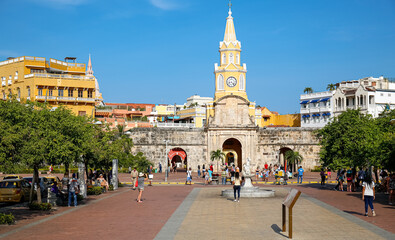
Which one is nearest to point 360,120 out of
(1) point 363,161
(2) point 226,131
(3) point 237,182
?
(1) point 363,161

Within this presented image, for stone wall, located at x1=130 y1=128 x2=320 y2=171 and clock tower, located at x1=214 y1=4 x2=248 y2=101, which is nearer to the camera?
stone wall, located at x1=130 y1=128 x2=320 y2=171

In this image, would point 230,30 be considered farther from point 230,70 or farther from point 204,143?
point 204,143

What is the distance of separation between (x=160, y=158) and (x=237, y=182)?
40057mm

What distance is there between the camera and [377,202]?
25422 millimetres

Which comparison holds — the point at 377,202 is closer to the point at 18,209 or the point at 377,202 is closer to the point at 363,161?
the point at 363,161

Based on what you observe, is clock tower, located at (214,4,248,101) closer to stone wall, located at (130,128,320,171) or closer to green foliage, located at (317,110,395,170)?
stone wall, located at (130,128,320,171)

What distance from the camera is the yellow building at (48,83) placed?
65.0 m

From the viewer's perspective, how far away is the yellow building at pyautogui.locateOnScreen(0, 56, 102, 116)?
6500 centimetres

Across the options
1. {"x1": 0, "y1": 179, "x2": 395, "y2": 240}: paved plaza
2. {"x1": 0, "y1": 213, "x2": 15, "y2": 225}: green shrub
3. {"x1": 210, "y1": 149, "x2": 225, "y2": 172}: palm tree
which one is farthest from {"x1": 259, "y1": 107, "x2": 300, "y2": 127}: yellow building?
{"x1": 0, "y1": 213, "x2": 15, "y2": 225}: green shrub

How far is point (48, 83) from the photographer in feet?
213

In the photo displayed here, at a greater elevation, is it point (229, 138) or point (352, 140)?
point (229, 138)

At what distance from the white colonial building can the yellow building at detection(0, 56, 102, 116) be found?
39205mm

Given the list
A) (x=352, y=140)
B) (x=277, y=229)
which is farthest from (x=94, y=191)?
(x=352, y=140)

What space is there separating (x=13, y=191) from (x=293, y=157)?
1715 inches
